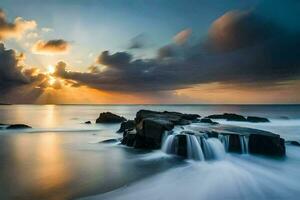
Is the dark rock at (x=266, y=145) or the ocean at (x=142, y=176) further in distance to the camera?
the dark rock at (x=266, y=145)

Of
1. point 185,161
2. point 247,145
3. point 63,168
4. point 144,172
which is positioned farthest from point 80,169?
point 247,145

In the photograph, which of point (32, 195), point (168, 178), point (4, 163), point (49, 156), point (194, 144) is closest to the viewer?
point (32, 195)

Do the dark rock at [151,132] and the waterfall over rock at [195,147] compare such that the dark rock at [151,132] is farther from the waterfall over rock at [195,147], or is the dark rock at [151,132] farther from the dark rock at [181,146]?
the dark rock at [181,146]

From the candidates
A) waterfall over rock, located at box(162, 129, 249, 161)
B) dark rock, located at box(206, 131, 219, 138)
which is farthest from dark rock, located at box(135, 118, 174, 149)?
dark rock, located at box(206, 131, 219, 138)

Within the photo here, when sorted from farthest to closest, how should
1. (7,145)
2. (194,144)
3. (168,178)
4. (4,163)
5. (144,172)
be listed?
(7,145) < (194,144) < (4,163) < (144,172) < (168,178)

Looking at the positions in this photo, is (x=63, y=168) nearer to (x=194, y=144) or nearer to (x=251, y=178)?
(x=194, y=144)

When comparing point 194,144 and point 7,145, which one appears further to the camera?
point 7,145

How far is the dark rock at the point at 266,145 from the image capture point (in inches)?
654

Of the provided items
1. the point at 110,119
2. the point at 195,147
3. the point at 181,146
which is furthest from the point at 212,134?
the point at 110,119

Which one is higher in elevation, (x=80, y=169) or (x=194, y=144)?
(x=194, y=144)

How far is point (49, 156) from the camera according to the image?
17.8 metres

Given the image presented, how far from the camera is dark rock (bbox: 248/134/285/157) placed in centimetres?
1661

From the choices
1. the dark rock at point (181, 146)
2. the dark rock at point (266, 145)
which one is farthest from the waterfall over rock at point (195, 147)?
the dark rock at point (266, 145)

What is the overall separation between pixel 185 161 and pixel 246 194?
216 inches
